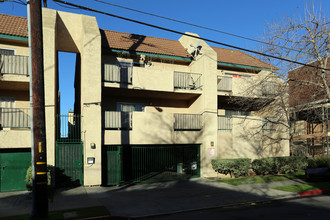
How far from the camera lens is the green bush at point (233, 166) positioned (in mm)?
15629

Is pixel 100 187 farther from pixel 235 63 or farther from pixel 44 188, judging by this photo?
pixel 235 63

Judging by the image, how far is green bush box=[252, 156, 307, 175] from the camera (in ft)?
54.2

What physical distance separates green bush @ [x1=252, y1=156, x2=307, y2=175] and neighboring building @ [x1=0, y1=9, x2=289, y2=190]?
1.19 meters

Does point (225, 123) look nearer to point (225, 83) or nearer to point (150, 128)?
point (225, 83)

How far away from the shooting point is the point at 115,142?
47.0ft

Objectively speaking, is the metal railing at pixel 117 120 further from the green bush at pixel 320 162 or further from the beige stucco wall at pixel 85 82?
the green bush at pixel 320 162

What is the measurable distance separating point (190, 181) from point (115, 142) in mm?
4907

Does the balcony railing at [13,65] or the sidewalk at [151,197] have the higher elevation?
the balcony railing at [13,65]

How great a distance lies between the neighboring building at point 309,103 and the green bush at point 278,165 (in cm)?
182

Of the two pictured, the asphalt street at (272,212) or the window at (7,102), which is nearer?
the asphalt street at (272,212)

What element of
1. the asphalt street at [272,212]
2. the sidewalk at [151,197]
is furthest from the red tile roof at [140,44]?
the asphalt street at [272,212]

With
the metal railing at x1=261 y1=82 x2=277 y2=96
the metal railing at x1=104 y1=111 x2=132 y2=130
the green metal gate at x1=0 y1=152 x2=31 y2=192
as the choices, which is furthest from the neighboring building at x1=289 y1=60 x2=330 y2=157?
the green metal gate at x1=0 y1=152 x2=31 y2=192

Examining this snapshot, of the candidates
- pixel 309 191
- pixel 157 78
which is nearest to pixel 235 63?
pixel 157 78

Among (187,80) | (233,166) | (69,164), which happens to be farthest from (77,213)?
(187,80)
